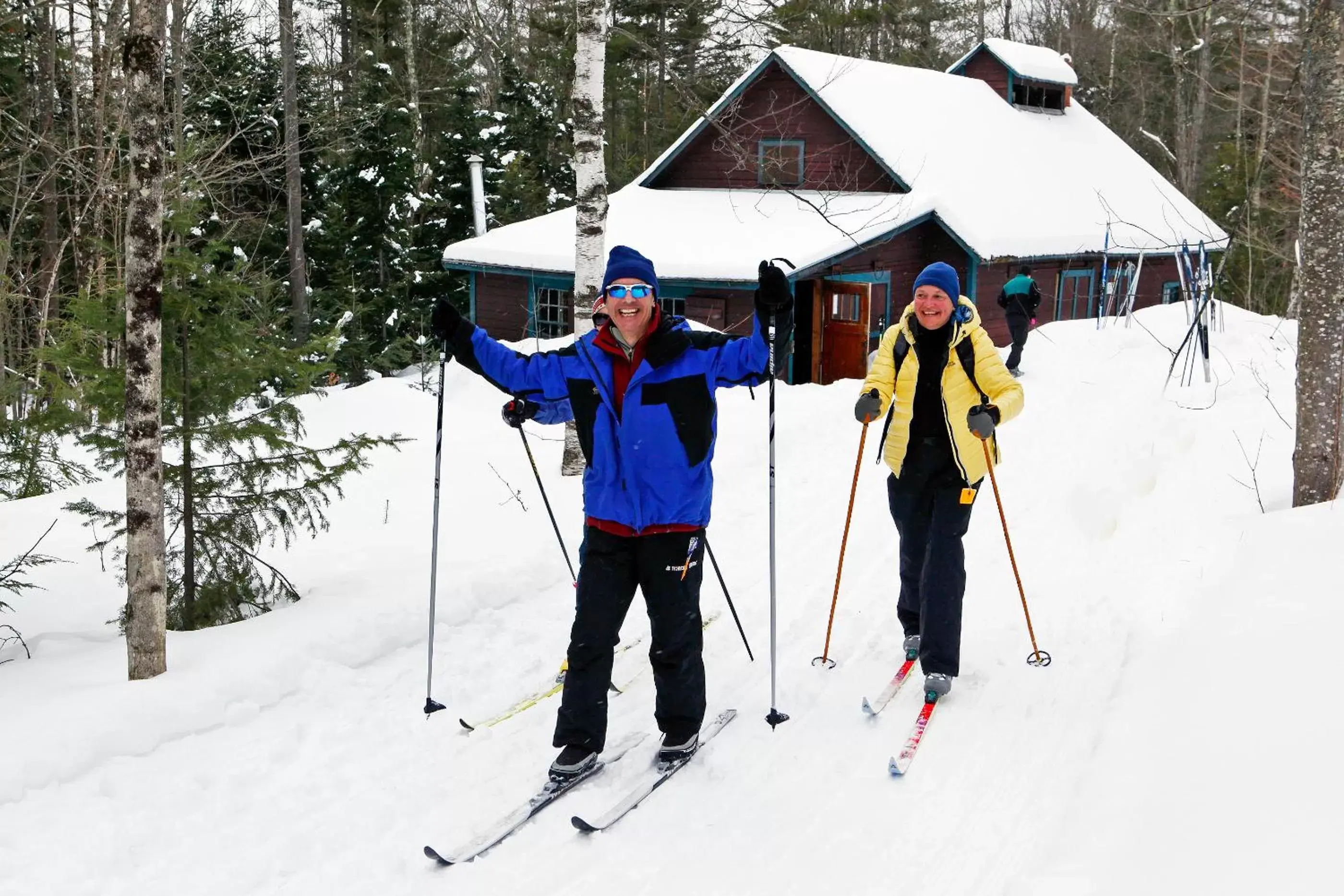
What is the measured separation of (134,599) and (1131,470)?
7.28 m

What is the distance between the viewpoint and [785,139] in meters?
20.8

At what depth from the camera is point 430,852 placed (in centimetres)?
346

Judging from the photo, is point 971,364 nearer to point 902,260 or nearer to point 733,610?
point 733,610

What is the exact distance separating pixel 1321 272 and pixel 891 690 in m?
3.90

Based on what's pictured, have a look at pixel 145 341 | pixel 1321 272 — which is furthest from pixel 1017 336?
pixel 145 341

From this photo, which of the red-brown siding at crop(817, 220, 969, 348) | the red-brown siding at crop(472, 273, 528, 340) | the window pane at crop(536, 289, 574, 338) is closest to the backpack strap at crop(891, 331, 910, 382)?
the red-brown siding at crop(817, 220, 969, 348)

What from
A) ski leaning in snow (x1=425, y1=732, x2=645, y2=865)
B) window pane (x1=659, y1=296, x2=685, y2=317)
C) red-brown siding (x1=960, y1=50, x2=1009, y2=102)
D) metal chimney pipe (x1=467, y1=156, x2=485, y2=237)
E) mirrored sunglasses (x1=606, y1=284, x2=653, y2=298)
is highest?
red-brown siding (x1=960, y1=50, x2=1009, y2=102)

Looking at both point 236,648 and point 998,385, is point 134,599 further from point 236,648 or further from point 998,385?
point 998,385

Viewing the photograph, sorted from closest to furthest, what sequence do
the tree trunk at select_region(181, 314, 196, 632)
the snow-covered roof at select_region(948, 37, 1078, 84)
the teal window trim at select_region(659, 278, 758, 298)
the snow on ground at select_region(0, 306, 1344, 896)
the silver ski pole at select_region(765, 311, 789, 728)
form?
the snow on ground at select_region(0, 306, 1344, 896) → the silver ski pole at select_region(765, 311, 789, 728) → the tree trunk at select_region(181, 314, 196, 632) → the teal window trim at select_region(659, 278, 758, 298) → the snow-covered roof at select_region(948, 37, 1078, 84)

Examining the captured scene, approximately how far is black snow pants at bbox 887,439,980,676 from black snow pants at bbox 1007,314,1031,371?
9.70m

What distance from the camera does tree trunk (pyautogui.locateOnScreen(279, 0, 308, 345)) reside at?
19969 millimetres

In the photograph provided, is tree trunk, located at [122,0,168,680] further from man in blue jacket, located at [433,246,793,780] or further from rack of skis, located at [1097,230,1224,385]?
rack of skis, located at [1097,230,1224,385]

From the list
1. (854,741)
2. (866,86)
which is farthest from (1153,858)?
(866,86)

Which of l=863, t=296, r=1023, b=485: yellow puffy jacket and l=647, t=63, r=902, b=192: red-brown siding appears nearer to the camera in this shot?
l=863, t=296, r=1023, b=485: yellow puffy jacket
